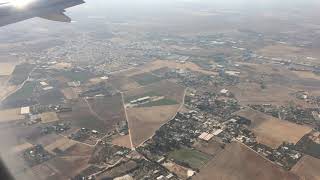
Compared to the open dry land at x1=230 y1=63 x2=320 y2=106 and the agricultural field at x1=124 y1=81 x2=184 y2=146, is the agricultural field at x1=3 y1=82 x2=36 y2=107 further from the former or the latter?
the open dry land at x1=230 y1=63 x2=320 y2=106

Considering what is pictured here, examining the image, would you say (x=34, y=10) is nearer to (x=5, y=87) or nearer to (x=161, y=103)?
(x=161, y=103)

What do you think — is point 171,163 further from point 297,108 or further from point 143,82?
point 143,82

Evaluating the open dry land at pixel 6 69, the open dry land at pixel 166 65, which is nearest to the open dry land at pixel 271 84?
the open dry land at pixel 166 65

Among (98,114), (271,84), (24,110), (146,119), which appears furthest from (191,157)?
(271,84)

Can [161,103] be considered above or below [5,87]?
above

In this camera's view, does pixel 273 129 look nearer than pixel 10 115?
Yes
